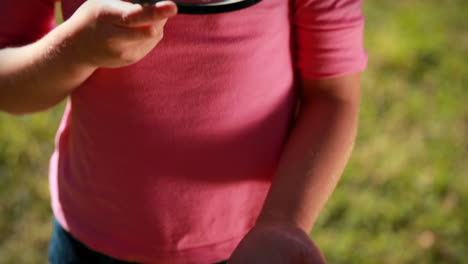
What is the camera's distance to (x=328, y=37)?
0.65 m

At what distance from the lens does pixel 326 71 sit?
26.5 inches

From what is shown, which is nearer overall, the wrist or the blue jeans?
the wrist

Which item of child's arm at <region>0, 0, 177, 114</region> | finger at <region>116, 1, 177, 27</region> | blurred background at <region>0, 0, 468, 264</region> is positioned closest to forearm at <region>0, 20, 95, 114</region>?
child's arm at <region>0, 0, 177, 114</region>

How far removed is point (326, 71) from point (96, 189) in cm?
33

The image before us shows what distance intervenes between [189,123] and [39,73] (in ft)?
0.57

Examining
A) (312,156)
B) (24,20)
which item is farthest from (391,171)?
(24,20)

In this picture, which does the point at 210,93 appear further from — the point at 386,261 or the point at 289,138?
the point at 386,261

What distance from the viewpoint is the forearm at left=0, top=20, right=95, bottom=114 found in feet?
1.83

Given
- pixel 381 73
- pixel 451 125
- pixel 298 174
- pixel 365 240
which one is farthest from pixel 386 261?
pixel 298 174

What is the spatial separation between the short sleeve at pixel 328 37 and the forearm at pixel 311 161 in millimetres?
45

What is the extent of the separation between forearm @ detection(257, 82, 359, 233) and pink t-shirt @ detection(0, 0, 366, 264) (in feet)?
0.13

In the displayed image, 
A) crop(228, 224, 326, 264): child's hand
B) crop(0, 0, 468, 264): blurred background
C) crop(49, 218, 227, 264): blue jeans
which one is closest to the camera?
crop(228, 224, 326, 264): child's hand

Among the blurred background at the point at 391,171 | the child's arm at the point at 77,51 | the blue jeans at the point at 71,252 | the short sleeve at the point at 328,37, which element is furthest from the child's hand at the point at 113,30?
the blurred background at the point at 391,171

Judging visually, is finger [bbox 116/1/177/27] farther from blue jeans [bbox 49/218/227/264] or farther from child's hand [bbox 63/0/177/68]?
blue jeans [bbox 49/218/227/264]
